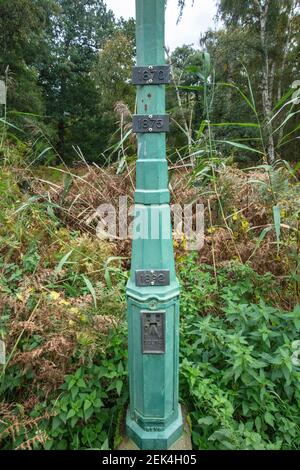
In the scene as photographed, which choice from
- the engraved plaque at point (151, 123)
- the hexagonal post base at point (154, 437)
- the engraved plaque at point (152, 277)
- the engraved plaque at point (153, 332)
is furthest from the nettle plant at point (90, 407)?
the engraved plaque at point (151, 123)

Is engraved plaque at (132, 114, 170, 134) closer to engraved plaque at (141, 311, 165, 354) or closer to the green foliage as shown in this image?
engraved plaque at (141, 311, 165, 354)

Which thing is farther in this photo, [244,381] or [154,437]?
[244,381]

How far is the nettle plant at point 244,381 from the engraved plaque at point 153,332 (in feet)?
1.07

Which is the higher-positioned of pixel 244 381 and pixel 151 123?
pixel 151 123

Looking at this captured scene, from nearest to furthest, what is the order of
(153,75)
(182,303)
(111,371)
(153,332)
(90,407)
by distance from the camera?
(153,75)
(153,332)
(90,407)
(111,371)
(182,303)

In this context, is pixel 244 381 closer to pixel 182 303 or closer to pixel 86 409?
pixel 182 303

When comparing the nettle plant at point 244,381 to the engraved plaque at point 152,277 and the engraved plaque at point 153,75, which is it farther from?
the engraved plaque at point 153,75

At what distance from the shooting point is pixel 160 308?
114 centimetres

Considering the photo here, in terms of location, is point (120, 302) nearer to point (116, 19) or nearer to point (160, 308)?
point (160, 308)

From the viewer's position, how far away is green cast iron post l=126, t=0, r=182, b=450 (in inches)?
41.7

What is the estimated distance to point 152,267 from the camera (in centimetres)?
115

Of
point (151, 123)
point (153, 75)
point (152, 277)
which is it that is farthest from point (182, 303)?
point (153, 75)

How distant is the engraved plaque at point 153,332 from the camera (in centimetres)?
115

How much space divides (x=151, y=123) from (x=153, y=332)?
768 millimetres
